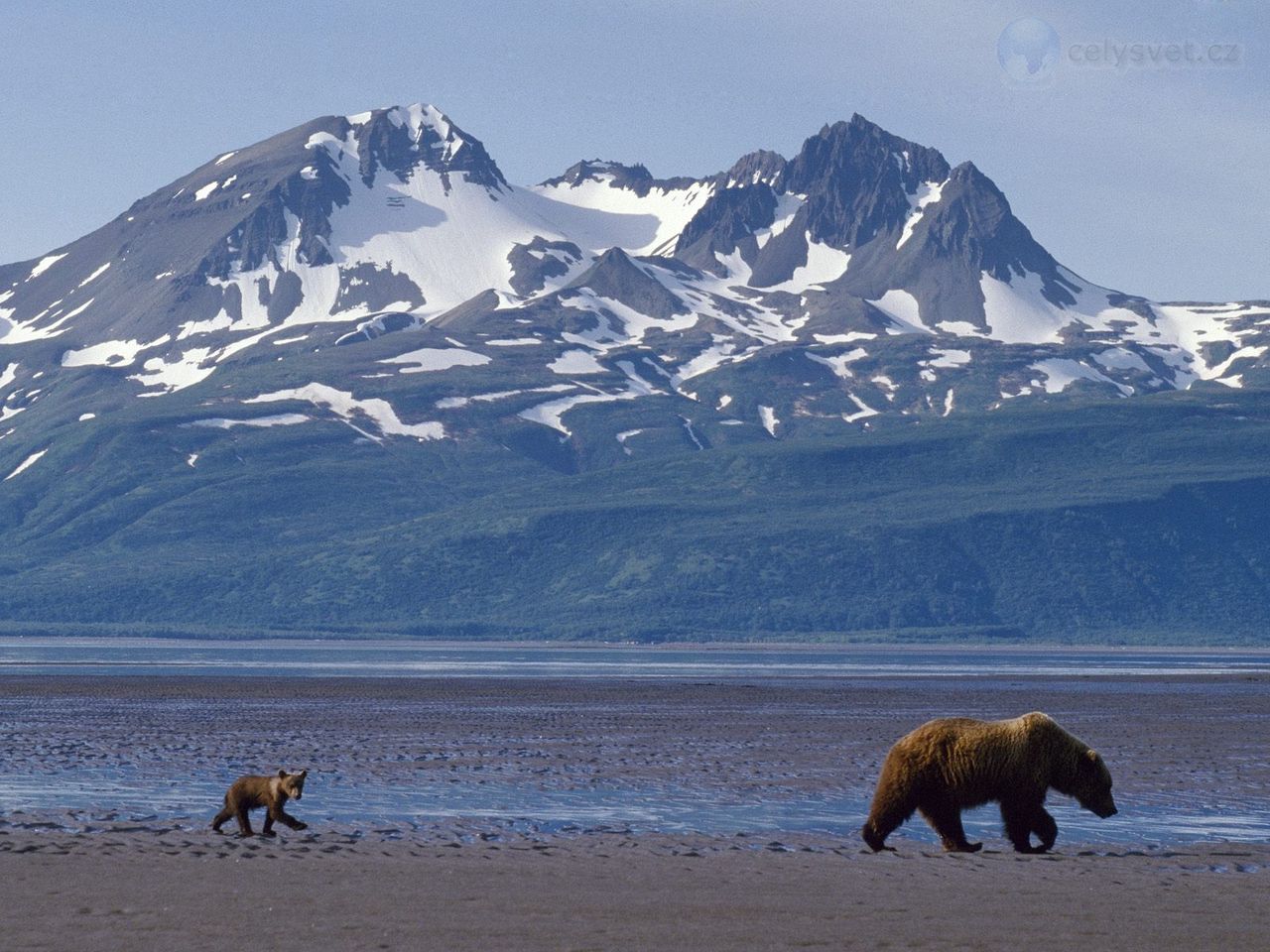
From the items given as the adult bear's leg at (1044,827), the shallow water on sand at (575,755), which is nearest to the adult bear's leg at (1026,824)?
the adult bear's leg at (1044,827)

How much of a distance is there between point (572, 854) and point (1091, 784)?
683 cm

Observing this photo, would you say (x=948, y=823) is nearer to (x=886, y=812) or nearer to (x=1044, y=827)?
(x=886, y=812)

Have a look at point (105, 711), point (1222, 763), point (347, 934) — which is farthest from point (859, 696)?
point (347, 934)

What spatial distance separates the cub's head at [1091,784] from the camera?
25.5 metres

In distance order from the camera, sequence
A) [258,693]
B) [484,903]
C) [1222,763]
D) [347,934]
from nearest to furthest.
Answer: [347,934] < [484,903] < [1222,763] < [258,693]

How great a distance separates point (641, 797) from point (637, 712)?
2995 cm

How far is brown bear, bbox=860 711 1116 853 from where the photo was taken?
952 inches

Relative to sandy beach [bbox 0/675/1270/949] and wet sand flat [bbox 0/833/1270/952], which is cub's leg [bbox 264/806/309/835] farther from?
wet sand flat [bbox 0/833/1270/952]

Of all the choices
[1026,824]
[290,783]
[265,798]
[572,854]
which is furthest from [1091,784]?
[265,798]

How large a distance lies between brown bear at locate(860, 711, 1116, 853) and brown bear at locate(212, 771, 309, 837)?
7.72 m

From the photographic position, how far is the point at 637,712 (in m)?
63.9

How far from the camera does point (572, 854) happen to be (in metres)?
25.5

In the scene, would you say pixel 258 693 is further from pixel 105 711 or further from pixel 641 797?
pixel 641 797

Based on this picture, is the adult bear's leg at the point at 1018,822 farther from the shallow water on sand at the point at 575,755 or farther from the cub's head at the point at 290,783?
the cub's head at the point at 290,783
